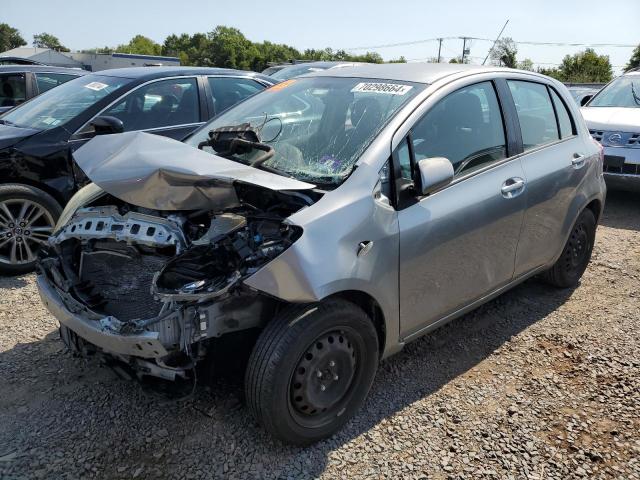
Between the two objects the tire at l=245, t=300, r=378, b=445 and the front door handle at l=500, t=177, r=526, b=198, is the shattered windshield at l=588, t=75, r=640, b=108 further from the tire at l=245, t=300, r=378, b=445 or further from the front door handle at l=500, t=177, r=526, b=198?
the tire at l=245, t=300, r=378, b=445

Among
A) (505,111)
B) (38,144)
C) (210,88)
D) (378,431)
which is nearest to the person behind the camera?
(378,431)

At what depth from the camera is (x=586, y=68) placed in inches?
1635

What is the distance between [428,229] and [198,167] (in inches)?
48.3

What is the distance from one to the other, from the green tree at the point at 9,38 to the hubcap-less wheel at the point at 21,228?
106 metres

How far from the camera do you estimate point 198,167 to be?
8.18 feet

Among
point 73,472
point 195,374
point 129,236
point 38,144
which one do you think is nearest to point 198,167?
point 129,236

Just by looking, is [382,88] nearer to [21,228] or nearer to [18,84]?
[21,228]

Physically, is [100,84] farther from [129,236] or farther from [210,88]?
[129,236]

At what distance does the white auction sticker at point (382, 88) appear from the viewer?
10.1ft

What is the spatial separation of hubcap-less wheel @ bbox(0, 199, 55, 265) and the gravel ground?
824mm

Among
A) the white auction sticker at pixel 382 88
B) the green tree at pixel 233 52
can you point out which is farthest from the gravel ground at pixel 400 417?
the green tree at pixel 233 52

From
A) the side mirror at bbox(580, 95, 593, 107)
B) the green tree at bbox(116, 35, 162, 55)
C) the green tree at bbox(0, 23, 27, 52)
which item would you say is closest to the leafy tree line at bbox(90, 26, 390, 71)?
the green tree at bbox(116, 35, 162, 55)

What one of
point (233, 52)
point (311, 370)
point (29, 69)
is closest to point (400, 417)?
point (311, 370)

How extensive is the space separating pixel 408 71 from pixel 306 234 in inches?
60.2
